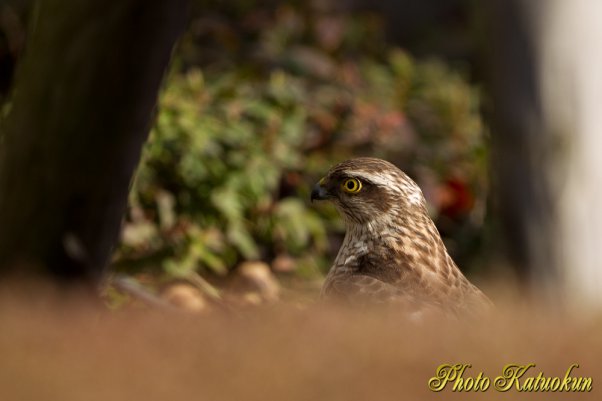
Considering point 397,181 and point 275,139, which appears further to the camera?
point 275,139

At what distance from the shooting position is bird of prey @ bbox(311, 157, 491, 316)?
13.7 feet

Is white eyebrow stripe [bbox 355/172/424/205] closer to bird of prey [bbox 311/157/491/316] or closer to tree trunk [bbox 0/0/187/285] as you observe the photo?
bird of prey [bbox 311/157/491/316]

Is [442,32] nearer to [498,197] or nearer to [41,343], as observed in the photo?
[498,197]

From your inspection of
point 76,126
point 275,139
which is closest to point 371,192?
point 76,126

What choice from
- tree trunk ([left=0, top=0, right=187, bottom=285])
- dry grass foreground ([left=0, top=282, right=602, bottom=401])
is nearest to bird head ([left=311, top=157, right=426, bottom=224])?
tree trunk ([left=0, top=0, right=187, bottom=285])

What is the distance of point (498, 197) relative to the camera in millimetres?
4629

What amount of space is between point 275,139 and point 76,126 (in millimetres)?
4000

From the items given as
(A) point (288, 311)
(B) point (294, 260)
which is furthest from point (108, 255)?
(B) point (294, 260)

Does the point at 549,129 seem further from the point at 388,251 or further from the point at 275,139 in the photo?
the point at 275,139

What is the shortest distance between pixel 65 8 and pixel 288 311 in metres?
2.83

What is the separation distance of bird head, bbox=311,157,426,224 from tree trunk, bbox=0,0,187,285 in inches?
37.9

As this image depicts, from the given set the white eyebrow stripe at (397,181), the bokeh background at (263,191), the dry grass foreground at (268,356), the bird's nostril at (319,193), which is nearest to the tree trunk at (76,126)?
the bokeh background at (263,191)

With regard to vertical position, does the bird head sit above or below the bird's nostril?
above

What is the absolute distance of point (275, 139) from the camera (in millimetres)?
8516
